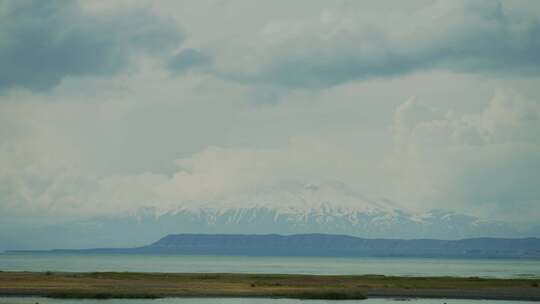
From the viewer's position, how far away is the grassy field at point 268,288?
349ft

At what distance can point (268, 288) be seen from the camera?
11738 cm

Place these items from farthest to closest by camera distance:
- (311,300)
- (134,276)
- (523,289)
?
(134,276) < (523,289) < (311,300)

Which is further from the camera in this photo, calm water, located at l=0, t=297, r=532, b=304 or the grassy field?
the grassy field

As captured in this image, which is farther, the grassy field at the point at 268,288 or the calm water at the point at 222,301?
the grassy field at the point at 268,288

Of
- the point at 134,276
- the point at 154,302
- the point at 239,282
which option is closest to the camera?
the point at 154,302

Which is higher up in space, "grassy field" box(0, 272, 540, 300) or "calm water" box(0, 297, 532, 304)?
"grassy field" box(0, 272, 540, 300)

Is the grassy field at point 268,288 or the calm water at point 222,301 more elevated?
the grassy field at point 268,288

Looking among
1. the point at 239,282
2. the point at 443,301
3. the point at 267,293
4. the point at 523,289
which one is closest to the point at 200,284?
the point at 239,282

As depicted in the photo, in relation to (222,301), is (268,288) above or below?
above

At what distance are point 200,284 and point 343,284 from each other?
21483mm

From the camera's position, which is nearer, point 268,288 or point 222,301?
point 222,301

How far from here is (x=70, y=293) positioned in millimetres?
103375

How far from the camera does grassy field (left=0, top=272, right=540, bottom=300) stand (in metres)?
106

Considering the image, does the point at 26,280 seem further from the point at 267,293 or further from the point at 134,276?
the point at 267,293
